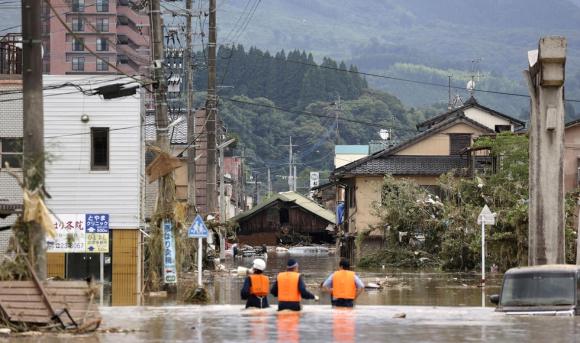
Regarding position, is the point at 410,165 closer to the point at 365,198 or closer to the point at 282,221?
the point at 365,198

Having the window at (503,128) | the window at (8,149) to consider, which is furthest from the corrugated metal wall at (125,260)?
the window at (503,128)

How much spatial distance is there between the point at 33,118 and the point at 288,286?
5.60 metres

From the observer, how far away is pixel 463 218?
162ft

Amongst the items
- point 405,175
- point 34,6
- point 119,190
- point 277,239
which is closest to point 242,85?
point 277,239

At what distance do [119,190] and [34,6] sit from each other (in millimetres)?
15325

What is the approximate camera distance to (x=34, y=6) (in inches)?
806

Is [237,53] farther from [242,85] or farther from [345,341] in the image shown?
[345,341]

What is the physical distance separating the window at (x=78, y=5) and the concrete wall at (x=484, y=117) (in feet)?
206

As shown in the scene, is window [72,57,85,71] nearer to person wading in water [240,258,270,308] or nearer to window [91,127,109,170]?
window [91,127,109,170]

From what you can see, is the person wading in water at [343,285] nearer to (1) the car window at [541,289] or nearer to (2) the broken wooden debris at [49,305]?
(1) the car window at [541,289]

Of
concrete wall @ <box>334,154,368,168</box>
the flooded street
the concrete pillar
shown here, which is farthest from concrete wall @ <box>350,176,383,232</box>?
concrete wall @ <box>334,154,368,168</box>

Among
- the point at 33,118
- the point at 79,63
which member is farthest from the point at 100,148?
the point at 79,63

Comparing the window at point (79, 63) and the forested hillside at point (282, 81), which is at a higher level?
the forested hillside at point (282, 81)

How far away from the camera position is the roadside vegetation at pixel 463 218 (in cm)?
4522
